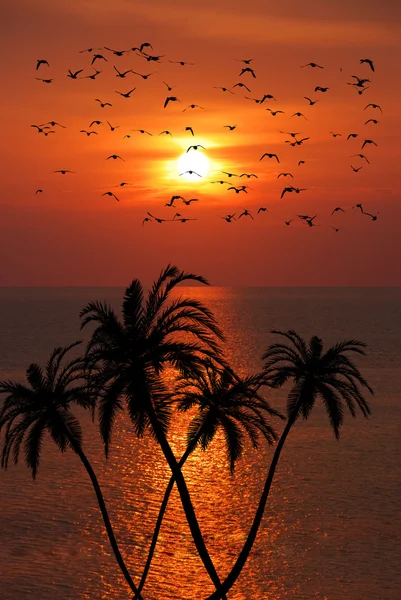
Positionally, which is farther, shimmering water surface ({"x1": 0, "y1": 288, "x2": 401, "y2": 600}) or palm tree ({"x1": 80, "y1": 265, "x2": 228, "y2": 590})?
shimmering water surface ({"x1": 0, "y1": 288, "x2": 401, "y2": 600})

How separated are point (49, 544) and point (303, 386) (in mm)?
30061

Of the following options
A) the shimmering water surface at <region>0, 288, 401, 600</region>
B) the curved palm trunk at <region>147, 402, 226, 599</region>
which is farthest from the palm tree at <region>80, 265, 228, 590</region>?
the shimmering water surface at <region>0, 288, 401, 600</region>

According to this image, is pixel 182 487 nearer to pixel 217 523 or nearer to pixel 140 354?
pixel 140 354

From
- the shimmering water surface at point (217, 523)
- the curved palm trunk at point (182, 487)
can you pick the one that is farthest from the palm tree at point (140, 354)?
the shimmering water surface at point (217, 523)

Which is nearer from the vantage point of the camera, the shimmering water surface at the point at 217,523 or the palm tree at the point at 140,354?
the palm tree at the point at 140,354

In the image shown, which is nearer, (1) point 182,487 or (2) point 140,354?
(2) point 140,354

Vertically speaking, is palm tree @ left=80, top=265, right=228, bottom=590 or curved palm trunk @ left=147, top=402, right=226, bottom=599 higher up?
palm tree @ left=80, top=265, right=228, bottom=590

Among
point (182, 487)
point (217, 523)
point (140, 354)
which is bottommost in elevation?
point (217, 523)

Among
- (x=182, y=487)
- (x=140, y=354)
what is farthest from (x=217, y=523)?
(x=140, y=354)

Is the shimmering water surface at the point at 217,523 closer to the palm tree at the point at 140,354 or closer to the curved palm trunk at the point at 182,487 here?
the curved palm trunk at the point at 182,487

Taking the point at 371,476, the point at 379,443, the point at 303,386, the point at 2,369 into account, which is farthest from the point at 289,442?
the point at 2,369

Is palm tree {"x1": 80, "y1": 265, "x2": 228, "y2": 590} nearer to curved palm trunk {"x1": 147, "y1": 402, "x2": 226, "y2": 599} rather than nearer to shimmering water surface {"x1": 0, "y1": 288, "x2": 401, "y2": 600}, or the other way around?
curved palm trunk {"x1": 147, "y1": 402, "x2": 226, "y2": 599}

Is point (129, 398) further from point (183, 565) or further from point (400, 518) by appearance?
point (400, 518)

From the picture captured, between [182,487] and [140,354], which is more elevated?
[140,354]
